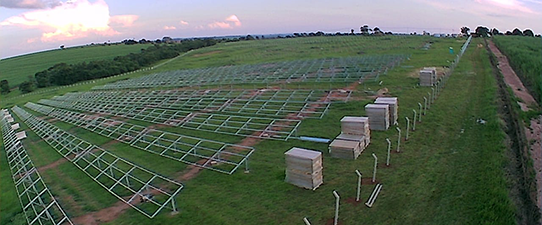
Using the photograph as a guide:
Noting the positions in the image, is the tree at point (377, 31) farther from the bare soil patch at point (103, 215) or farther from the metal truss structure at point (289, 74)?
the bare soil patch at point (103, 215)

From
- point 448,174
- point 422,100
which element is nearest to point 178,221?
point 448,174

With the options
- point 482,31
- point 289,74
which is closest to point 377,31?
point 482,31

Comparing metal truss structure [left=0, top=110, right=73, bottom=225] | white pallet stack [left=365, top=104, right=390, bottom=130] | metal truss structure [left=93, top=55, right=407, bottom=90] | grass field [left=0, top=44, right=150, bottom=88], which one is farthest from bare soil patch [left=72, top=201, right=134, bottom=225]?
grass field [left=0, top=44, right=150, bottom=88]

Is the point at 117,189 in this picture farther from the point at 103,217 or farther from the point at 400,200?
the point at 400,200

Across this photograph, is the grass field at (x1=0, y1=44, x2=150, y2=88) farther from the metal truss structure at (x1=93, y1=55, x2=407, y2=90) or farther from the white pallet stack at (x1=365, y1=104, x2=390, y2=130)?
the white pallet stack at (x1=365, y1=104, x2=390, y2=130)

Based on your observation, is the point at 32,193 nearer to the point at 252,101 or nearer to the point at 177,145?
the point at 177,145
